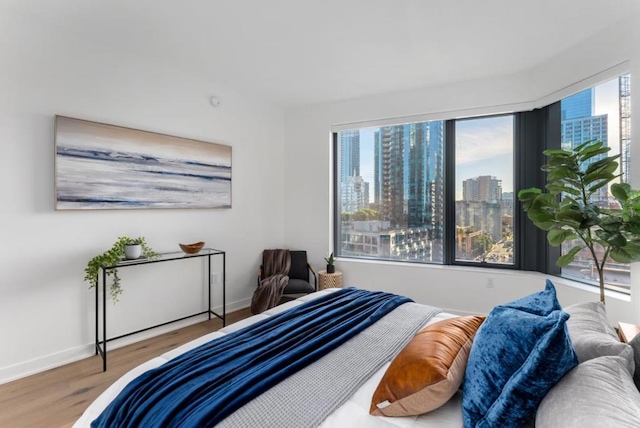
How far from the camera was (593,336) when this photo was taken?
1096 mm

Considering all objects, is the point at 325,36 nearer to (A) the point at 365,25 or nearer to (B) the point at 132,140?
(A) the point at 365,25

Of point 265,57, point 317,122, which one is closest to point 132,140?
point 265,57

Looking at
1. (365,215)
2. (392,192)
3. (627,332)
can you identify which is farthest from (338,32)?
(627,332)

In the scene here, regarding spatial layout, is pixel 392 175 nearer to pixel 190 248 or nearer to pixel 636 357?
pixel 190 248

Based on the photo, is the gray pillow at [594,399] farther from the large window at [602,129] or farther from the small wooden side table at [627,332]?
Answer: the large window at [602,129]

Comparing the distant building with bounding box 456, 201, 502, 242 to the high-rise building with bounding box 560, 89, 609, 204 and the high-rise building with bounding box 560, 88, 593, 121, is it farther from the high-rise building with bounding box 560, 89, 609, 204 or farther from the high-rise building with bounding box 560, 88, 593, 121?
the high-rise building with bounding box 560, 88, 593, 121

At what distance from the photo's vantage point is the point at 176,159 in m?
3.17

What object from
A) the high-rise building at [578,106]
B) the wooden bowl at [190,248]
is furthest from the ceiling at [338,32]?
the wooden bowl at [190,248]

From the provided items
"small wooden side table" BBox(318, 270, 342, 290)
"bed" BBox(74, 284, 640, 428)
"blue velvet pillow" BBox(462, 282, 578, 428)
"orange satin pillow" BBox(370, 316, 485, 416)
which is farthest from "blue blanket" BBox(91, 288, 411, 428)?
"small wooden side table" BBox(318, 270, 342, 290)

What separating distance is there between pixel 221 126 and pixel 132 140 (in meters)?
1.02

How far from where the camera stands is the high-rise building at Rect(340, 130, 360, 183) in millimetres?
4211

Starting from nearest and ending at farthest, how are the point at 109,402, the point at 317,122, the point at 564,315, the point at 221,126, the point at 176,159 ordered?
the point at 564,315 → the point at 109,402 → the point at 176,159 → the point at 221,126 → the point at 317,122

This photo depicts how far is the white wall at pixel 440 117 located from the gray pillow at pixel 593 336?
1.51 m

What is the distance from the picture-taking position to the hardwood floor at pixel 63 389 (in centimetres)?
191
